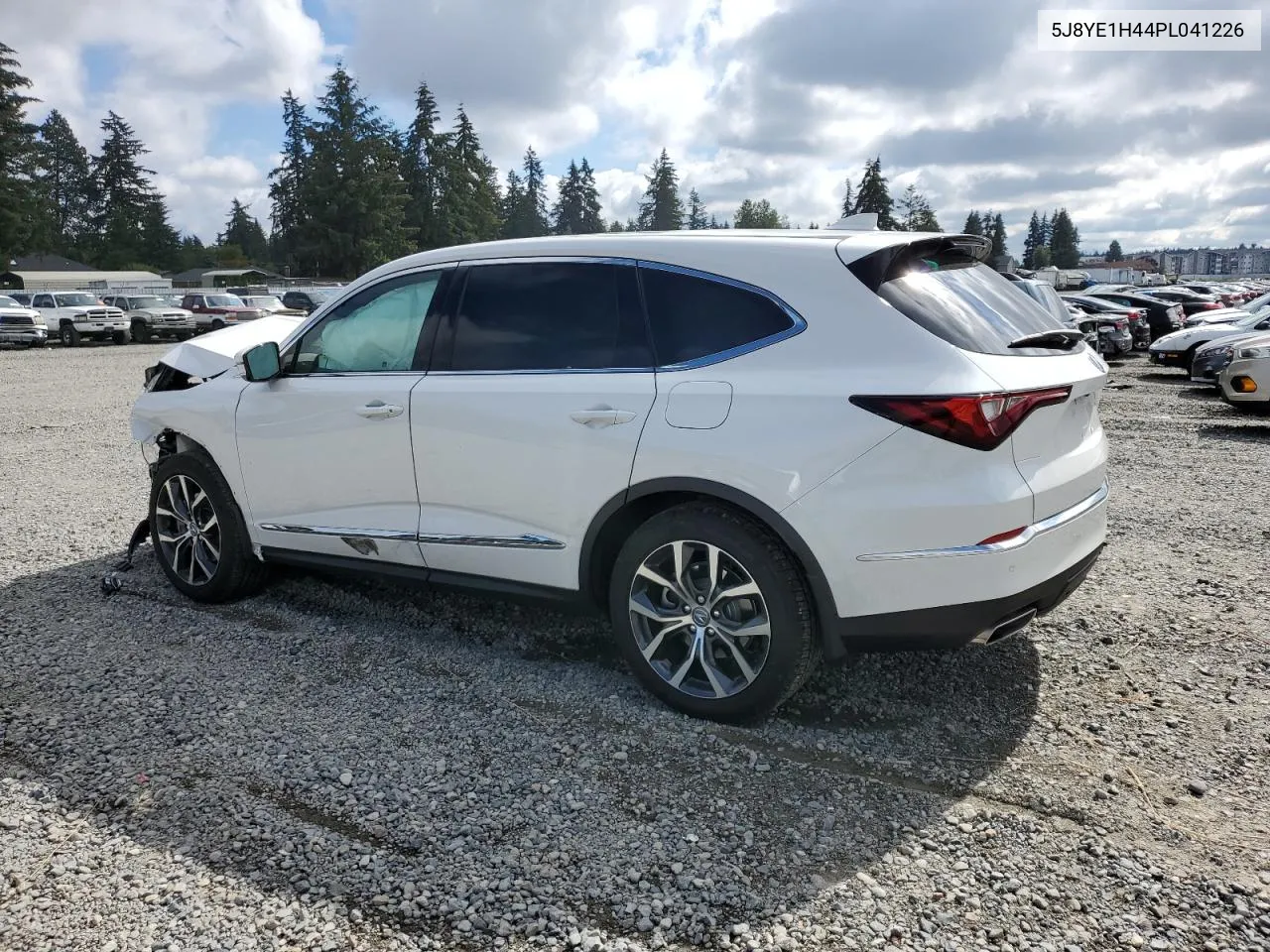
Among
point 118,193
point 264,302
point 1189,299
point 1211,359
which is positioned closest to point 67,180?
point 118,193

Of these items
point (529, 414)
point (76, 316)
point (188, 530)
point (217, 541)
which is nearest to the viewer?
point (529, 414)

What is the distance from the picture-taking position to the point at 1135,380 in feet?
56.9

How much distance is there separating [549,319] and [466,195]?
294 ft

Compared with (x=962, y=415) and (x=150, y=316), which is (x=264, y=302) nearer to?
(x=150, y=316)

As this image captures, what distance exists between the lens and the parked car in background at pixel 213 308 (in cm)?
3353

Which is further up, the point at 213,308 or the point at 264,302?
the point at 264,302

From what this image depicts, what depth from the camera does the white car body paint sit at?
9.93 feet

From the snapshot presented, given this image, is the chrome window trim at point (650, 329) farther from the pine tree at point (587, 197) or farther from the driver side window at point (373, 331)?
the pine tree at point (587, 197)

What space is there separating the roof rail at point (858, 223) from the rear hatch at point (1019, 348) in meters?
0.52

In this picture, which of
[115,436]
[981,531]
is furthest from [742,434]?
[115,436]

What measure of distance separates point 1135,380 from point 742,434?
16.7 m

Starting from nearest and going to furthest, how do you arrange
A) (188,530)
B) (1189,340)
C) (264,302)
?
(188,530) < (1189,340) < (264,302)

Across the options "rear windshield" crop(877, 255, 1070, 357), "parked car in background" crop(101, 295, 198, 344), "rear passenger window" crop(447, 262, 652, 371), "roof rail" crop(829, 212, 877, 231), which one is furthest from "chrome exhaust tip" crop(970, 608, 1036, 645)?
"parked car in background" crop(101, 295, 198, 344)

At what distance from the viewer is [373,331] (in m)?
4.38
